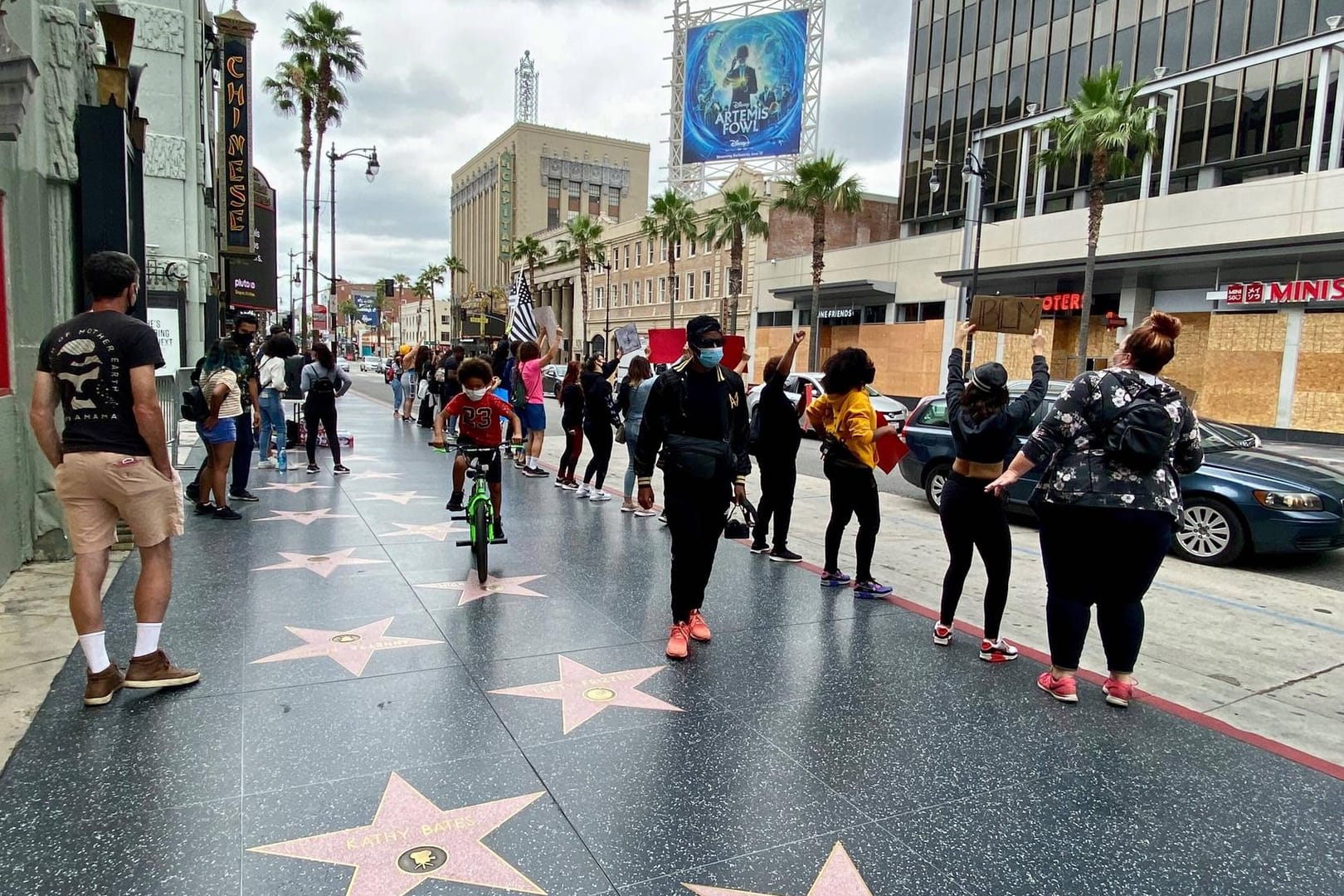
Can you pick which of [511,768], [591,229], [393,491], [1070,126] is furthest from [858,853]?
[591,229]

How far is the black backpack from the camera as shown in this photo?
394 cm

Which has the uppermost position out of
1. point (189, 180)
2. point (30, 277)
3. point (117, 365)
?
point (189, 180)

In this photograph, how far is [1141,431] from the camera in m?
3.94

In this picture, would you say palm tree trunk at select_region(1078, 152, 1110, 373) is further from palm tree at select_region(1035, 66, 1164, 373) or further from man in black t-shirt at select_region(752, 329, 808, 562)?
man in black t-shirt at select_region(752, 329, 808, 562)

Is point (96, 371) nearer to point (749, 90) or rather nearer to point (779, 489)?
point (779, 489)

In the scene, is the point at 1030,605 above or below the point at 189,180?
below

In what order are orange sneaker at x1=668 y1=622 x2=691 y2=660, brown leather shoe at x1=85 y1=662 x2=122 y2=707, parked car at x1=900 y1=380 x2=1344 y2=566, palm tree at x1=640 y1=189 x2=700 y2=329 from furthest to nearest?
palm tree at x1=640 y1=189 x2=700 y2=329, parked car at x1=900 y1=380 x2=1344 y2=566, orange sneaker at x1=668 y1=622 x2=691 y2=660, brown leather shoe at x1=85 y1=662 x2=122 y2=707

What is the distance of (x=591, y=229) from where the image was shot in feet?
199

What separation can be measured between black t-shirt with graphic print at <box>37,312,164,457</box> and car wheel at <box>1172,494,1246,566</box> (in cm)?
833

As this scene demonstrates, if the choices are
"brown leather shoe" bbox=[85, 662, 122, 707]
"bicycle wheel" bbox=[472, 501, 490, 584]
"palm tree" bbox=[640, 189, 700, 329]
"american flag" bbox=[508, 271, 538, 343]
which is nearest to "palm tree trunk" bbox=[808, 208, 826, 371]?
"palm tree" bbox=[640, 189, 700, 329]

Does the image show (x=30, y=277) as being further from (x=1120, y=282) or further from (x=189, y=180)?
(x=1120, y=282)

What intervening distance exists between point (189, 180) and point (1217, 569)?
1778 cm

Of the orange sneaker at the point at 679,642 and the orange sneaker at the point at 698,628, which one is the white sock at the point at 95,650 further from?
the orange sneaker at the point at 698,628

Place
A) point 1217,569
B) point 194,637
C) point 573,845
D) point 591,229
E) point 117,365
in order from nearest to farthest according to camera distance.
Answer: point 573,845 < point 117,365 < point 194,637 < point 1217,569 < point 591,229
